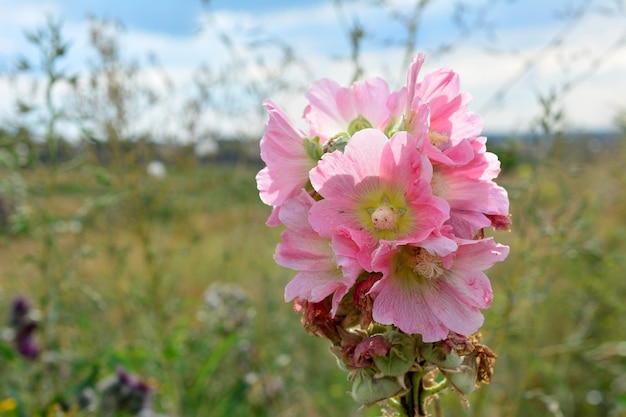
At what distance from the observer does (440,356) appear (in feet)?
3.42

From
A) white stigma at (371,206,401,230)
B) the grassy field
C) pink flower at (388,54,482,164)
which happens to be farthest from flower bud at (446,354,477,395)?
the grassy field

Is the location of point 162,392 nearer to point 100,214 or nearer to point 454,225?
point 100,214

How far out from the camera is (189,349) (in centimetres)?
359

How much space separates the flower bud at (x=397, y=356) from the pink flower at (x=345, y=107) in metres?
0.43

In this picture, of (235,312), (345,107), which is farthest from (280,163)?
(235,312)

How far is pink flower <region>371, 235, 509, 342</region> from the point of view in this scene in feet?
3.27

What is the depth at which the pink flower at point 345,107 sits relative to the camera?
126 cm

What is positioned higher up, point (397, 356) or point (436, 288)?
point (436, 288)

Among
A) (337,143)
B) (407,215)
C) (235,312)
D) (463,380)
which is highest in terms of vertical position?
(337,143)

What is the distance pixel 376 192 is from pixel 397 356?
30cm

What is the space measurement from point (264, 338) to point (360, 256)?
3162 mm

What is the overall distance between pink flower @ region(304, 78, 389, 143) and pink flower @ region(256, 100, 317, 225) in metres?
0.12

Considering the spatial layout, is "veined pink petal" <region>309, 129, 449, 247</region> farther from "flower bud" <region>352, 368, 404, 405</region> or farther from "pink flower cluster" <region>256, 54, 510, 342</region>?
"flower bud" <region>352, 368, 404, 405</region>

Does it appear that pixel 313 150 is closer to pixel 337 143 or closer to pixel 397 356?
pixel 337 143
